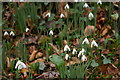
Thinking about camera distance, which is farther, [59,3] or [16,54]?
[59,3]

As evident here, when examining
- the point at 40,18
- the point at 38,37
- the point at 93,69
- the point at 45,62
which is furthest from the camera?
the point at 40,18

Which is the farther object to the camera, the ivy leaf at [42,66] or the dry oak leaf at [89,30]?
the dry oak leaf at [89,30]

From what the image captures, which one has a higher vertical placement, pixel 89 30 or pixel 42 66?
pixel 89 30

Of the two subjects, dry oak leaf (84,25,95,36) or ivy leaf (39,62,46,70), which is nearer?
ivy leaf (39,62,46,70)

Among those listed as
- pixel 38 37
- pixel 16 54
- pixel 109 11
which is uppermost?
pixel 109 11

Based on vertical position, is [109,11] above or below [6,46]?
above

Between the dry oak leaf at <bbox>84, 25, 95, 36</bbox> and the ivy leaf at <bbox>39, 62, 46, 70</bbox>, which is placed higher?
the dry oak leaf at <bbox>84, 25, 95, 36</bbox>

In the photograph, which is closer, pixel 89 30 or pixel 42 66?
pixel 42 66

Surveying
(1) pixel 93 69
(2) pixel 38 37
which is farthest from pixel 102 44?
(2) pixel 38 37

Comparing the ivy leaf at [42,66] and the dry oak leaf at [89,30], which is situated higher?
the dry oak leaf at [89,30]

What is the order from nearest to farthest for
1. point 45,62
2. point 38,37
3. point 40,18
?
point 45,62 → point 38,37 → point 40,18

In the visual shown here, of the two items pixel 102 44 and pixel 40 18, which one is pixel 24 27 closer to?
pixel 40 18
